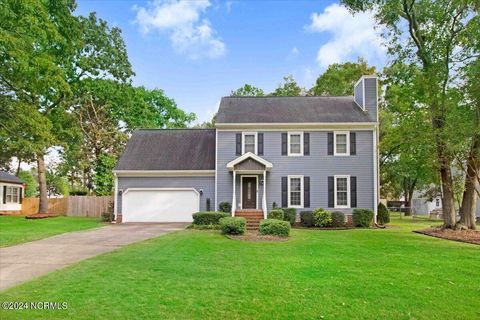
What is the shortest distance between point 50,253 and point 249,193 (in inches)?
488

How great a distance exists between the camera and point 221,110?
76.9ft

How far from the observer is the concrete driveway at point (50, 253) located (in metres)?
8.14

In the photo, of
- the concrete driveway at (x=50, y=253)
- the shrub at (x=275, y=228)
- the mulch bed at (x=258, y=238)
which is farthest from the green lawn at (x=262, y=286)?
the shrub at (x=275, y=228)

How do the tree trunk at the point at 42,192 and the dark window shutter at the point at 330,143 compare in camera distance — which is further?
the tree trunk at the point at 42,192

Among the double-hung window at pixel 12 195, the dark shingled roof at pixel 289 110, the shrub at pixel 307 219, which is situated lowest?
the shrub at pixel 307 219

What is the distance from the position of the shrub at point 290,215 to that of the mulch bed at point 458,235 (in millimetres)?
6150

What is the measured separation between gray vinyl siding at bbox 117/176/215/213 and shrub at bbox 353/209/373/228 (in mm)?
7948

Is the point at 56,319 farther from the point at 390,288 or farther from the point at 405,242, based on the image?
the point at 405,242

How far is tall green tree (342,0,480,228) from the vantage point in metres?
15.8

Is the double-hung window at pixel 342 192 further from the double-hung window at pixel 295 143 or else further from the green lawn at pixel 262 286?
the green lawn at pixel 262 286

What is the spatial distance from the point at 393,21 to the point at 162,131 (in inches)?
601

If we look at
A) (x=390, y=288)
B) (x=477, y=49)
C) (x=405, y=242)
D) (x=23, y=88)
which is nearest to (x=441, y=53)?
(x=477, y=49)

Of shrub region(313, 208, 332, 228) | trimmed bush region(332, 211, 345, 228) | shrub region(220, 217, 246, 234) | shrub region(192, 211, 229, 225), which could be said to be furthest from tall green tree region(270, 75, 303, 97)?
shrub region(220, 217, 246, 234)

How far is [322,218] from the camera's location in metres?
19.7
